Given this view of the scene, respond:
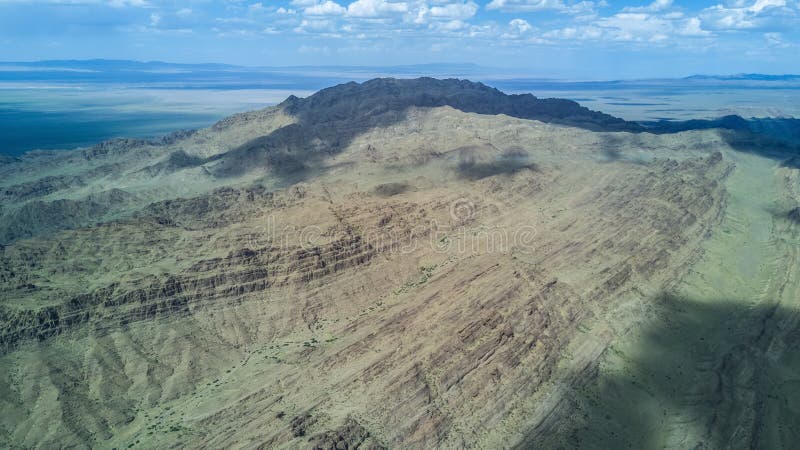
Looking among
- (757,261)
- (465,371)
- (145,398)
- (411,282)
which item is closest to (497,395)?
(465,371)

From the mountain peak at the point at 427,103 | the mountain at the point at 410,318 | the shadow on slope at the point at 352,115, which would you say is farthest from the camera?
the mountain peak at the point at 427,103

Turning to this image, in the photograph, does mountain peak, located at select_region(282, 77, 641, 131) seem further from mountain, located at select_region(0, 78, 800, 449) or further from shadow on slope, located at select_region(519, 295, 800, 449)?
shadow on slope, located at select_region(519, 295, 800, 449)

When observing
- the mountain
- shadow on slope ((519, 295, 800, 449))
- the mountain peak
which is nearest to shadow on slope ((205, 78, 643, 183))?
the mountain peak

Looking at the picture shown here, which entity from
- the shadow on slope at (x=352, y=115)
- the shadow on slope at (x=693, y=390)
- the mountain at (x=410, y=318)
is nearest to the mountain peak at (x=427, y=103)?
the shadow on slope at (x=352, y=115)

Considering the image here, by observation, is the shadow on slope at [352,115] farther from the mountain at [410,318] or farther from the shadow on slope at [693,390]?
the shadow on slope at [693,390]

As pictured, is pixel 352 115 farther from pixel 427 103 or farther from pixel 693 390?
pixel 693 390
